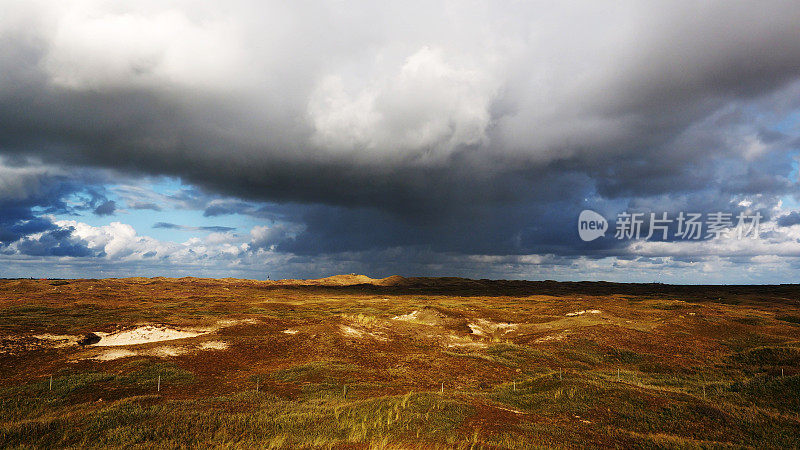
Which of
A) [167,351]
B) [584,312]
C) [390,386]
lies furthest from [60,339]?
[584,312]

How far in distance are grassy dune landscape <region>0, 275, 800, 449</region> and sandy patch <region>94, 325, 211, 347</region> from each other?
30cm

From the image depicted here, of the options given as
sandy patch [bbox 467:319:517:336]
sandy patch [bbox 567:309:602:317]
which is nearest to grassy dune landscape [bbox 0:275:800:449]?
sandy patch [bbox 467:319:517:336]

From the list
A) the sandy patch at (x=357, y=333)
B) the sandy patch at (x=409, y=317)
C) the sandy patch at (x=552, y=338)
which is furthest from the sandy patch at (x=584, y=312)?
the sandy patch at (x=357, y=333)

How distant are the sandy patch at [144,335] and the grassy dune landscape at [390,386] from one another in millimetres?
296

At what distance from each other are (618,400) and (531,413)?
6.38m

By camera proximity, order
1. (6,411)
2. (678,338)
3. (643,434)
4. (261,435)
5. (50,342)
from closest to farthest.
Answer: (261,435) < (643,434) < (6,411) < (50,342) < (678,338)

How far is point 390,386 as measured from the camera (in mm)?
29906

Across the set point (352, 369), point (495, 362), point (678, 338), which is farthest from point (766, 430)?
point (678, 338)

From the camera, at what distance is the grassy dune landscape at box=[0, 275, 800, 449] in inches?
683

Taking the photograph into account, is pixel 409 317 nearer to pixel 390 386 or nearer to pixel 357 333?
pixel 357 333

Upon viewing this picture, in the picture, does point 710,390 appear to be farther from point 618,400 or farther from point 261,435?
point 261,435

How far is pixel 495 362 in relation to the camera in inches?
1592

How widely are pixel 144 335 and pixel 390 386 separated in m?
35.0

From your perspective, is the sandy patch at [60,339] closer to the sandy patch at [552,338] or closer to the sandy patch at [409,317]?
the sandy patch at [409,317]
